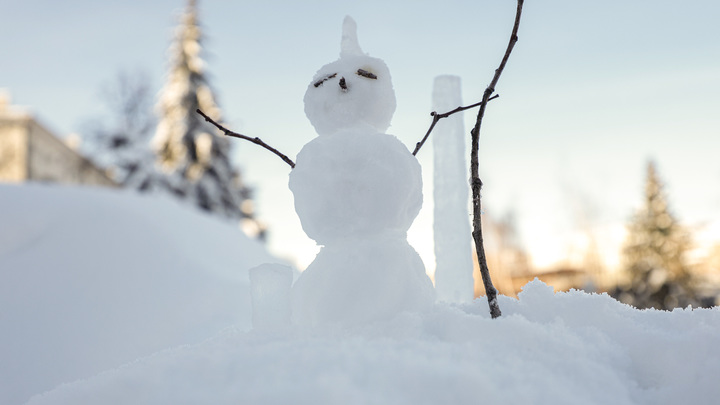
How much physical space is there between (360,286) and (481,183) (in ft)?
1.33

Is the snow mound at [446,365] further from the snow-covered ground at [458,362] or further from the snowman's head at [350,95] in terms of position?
the snowman's head at [350,95]

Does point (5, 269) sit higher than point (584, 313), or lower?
higher

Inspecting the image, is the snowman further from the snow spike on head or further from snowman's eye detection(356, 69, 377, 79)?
the snow spike on head

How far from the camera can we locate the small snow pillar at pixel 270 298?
127cm

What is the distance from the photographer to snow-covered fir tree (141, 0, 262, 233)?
45.1 feet

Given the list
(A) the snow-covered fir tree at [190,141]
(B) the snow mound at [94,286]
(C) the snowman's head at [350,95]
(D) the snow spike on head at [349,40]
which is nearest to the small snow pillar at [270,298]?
(C) the snowman's head at [350,95]

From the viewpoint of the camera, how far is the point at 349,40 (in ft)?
4.86

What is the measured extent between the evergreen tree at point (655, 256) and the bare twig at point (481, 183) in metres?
12.9

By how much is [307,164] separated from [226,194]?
44.3ft

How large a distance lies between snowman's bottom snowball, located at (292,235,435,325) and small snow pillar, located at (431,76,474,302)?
445mm

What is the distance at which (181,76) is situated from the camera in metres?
14.4

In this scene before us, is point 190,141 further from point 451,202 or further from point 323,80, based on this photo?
point 323,80

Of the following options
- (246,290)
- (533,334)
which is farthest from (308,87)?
(246,290)

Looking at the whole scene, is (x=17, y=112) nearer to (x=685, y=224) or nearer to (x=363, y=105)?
(x=363, y=105)
